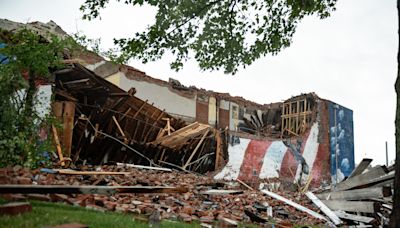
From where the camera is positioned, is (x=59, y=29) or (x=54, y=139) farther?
(x=59, y=29)

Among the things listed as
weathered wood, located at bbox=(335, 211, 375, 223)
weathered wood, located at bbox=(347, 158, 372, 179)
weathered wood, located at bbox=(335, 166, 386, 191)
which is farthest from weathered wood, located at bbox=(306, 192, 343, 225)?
weathered wood, located at bbox=(347, 158, 372, 179)

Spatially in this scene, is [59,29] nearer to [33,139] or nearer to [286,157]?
[33,139]

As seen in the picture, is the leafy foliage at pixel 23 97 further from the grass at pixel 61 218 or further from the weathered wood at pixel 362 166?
the weathered wood at pixel 362 166

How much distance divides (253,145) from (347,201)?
9.99 metres

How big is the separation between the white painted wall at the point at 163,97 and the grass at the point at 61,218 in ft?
47.7

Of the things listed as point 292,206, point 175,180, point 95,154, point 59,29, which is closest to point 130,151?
point 95,154

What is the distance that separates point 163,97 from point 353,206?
14161mm

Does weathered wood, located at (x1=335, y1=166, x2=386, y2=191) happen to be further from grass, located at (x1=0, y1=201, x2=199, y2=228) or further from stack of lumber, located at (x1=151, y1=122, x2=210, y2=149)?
stack of lumber, located at (x1=151, y1=122, x2=210, y2=149)

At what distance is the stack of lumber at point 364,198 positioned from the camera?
24.0ft

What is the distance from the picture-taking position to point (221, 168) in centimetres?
1557

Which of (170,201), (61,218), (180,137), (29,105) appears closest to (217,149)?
(180,137)

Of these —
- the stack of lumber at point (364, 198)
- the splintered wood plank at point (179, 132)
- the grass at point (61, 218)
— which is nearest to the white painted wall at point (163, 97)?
the splintered wood plank at point (179, 132)

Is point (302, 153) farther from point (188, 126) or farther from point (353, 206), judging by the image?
point (353, 206)

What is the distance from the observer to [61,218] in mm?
3414
